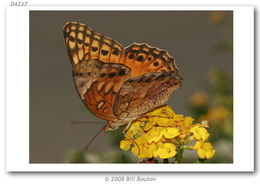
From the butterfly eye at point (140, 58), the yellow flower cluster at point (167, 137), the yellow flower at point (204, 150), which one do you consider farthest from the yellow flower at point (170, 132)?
the butterfly eye at point (140, 58)

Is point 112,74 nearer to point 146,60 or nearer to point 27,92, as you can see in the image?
point 146,60

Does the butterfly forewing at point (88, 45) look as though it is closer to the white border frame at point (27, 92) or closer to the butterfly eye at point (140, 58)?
the butterfly eye at point (140, 58)

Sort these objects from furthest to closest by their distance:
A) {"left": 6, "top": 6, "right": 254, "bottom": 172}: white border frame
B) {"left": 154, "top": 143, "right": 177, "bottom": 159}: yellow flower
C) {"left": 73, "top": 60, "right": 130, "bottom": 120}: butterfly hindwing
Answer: {"left": 6, "top": 6, "right": 254, "bottom": 172}: white border frame < {"left": 73, "top": 60, "right": 130, "bottom": 120}: butterfly hindwing < {"left": 154, "top": 143, "right": 177, "bottom": 159}: yellow flower

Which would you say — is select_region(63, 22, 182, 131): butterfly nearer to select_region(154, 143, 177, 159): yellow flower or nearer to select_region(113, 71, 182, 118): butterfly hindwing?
select_region(113, 71, 182, 118): butterfly hindwing

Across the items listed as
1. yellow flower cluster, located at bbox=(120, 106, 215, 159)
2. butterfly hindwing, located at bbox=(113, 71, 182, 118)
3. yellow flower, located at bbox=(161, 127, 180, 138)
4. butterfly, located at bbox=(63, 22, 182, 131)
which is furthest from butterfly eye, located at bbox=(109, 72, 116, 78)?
yellow flower, located at bbox=(161, 127, 180, 138)

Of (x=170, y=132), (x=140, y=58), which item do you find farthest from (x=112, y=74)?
(x=170, y=132)
